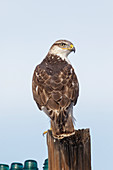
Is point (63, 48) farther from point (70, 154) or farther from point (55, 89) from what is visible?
point (70, 154)

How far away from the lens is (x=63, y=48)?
862cm

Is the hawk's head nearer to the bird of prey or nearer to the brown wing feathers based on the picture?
the bird of prey

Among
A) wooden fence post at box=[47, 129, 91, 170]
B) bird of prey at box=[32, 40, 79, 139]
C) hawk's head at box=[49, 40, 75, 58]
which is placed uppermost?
hawk's head at box=[49, 40, 75, 58]

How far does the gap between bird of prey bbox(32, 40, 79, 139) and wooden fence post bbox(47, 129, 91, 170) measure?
38 centimetres

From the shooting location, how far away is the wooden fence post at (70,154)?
4578 mm

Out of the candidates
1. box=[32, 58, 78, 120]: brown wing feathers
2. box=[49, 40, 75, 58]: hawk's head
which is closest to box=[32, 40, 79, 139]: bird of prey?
box=[32, 58, 78, 120]: brown wing feathers

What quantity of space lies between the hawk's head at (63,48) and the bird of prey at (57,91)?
0.27 metres

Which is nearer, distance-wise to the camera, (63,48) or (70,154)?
(70,154)

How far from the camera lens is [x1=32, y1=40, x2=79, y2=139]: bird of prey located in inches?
236

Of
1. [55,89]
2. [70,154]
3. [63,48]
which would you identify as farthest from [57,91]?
[63,48]

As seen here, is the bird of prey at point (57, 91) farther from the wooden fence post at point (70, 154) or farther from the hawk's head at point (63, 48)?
the wooden fence post at point (70, 154)

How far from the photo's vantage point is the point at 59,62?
802cm

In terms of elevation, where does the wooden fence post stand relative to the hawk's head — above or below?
below

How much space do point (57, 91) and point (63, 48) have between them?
2.51 m
